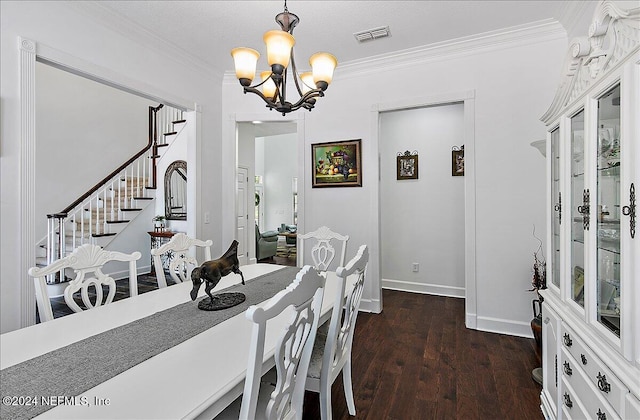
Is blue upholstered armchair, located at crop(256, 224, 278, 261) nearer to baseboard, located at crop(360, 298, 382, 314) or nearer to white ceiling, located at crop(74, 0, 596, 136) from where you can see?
baseboard, located at crop(360, 298, 382, 314)

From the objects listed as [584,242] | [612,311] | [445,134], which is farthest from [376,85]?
[612,311]

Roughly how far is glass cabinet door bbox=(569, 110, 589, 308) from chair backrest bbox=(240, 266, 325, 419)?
1247 mm

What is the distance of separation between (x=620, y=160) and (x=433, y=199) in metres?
3.42

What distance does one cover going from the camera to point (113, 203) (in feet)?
19.0

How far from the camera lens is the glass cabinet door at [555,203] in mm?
1821

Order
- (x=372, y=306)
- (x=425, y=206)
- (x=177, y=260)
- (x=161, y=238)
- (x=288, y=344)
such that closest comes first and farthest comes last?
1. (x=288, y=344)
2. (x=177, y=260)
3. (x=372, y=306)
4. (x=425, y=206)
5. (x=161, y=238)

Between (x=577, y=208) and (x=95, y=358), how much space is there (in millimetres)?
2108

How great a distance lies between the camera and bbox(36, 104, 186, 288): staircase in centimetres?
481

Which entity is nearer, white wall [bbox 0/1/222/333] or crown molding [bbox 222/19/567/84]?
white wall [bbox 0/1/222/333]

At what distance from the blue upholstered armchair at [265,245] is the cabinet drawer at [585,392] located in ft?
19.4

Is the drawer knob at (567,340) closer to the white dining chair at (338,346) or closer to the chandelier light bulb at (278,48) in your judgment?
the white dining chair at (338,346)

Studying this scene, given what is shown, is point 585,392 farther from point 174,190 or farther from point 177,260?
point 174,190

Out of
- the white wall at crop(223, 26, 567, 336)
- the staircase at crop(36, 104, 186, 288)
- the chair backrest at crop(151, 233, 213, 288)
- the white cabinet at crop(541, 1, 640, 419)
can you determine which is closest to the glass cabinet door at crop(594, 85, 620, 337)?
the white cabinet at crop(541, 1, 640, 419)

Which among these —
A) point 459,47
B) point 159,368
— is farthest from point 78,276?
point 459,47
